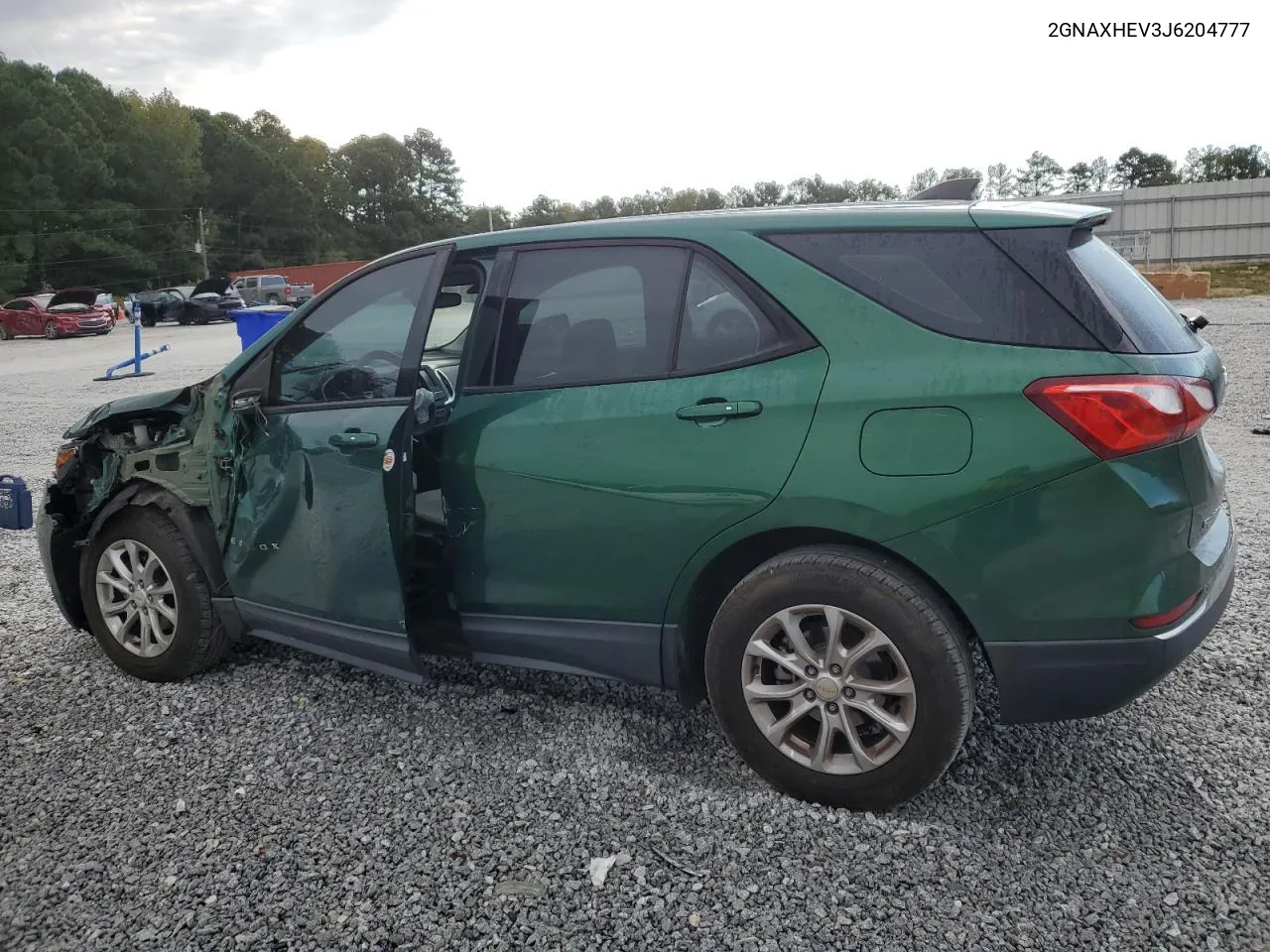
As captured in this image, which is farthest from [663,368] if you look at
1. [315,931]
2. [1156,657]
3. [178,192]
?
[178,192]

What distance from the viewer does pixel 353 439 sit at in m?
3.38

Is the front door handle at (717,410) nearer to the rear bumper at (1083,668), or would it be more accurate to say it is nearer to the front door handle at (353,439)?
the rear bumper at (1083,668)

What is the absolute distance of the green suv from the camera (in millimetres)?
2582

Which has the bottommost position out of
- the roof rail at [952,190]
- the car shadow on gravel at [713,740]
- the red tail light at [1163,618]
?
the car shadow on gravel at [713,740]

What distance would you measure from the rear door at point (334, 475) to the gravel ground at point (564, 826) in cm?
43

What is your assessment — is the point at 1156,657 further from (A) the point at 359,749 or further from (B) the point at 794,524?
(A) the point at 359,749

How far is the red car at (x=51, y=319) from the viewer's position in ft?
98.1

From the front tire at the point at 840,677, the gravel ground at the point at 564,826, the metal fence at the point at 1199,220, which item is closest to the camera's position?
the gravel ground at the point at 564,826

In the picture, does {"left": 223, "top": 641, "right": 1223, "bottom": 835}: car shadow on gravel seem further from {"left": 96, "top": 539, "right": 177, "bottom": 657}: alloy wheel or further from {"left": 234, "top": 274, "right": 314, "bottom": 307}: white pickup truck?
{"left": 234, "top": 274, "right": 314, "bottom": 307}: white pickup truck

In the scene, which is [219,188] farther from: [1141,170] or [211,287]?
[1141,170]

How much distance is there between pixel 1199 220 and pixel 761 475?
140ft

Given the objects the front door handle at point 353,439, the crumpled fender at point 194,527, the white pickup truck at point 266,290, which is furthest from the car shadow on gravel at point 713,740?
the white pickup truck at point 266,290

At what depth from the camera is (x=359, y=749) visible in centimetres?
342

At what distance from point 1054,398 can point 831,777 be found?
1239mm
